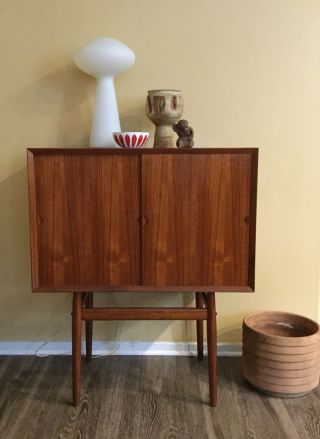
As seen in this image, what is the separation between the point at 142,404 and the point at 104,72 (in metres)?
1.40

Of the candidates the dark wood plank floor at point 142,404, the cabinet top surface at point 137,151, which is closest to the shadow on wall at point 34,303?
the dark wood plank floor at point 142,404

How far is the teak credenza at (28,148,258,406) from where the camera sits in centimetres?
175

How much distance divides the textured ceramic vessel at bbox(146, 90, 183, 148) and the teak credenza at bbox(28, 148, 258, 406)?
22cm

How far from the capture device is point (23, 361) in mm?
2230

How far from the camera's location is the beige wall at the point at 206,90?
2.08m

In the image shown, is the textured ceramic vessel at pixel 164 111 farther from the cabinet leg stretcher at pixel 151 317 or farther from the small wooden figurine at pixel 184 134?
the cabinet leg stretcher at pixel 151 317

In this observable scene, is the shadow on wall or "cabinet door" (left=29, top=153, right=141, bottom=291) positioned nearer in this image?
"cabinet door" (left=29, top=153, right=141, bottom=291)

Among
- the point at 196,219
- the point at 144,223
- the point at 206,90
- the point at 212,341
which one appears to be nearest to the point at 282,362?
the point at 212,341

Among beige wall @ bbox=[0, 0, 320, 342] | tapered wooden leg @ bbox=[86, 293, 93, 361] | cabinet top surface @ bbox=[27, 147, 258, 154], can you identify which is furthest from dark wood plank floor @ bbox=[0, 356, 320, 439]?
cabinet top surface @ bbox=[27, 147, 258, 154]

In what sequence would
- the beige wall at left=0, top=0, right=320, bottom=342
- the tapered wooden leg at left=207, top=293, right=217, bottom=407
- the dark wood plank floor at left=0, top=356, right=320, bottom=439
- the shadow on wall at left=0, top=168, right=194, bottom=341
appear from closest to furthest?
the dark wood plank floor at left=0, top=356, right=320, bottom=439 < the tapered wooden leg at left=207, top=293, right=217, bottom=407 < the beige wall at left=0, top=0, right=320, bottom=342 < the shadow on wall at left=0, top=168, right=194, bottom=341

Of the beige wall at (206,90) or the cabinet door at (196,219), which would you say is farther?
the beige wall at (206,90)

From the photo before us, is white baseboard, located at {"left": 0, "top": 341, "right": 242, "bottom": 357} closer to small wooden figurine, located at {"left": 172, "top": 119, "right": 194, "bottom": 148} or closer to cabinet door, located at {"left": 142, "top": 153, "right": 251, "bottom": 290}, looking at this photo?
cabinet door, located at {"left": 142, "top": 153, "right": 251, "bottom": 290}

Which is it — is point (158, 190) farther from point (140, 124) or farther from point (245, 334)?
point (245, 334)

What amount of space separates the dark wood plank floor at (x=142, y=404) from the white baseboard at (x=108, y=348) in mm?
63
